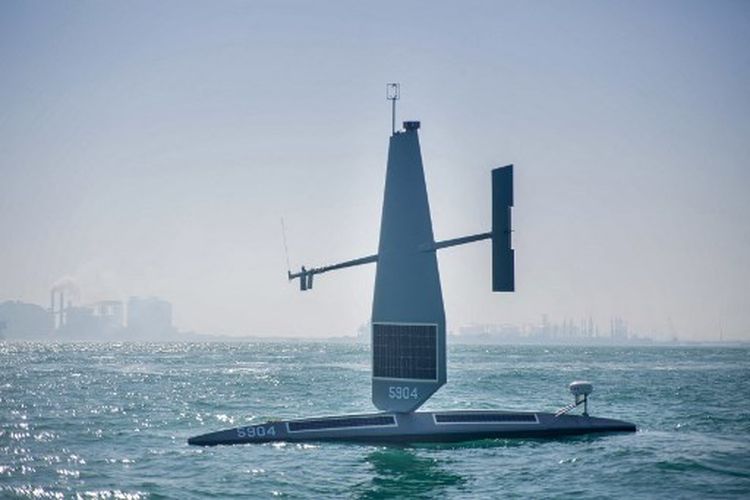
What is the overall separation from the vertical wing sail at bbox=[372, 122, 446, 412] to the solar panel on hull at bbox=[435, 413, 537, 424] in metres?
1.55

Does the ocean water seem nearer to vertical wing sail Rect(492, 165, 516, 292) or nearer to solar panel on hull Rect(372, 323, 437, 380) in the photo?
solar panel on hull Rect(372, 323, 437, 380)

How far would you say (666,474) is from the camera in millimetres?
33562

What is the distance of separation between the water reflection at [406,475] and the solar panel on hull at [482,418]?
8.42 feet

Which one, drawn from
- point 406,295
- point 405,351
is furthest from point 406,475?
point 406,295

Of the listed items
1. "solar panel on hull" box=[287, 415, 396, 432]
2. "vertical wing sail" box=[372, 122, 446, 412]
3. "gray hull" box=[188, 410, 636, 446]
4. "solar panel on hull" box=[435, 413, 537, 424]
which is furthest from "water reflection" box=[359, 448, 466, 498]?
"vertical wing sail" box=[372, 122, 446, 412]

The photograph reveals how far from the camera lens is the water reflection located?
3059 centimetres

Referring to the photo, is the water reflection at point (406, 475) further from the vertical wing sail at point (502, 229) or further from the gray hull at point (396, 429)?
the vertical wing sail at point (502, 229)

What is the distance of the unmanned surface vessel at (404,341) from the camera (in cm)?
3862

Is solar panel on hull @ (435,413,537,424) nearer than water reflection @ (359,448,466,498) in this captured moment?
No

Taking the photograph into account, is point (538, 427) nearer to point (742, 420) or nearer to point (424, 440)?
point (424, 440)

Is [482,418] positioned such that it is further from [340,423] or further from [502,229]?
[502,229]

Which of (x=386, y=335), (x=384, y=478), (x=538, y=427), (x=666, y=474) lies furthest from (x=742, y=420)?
(x=384, y=478)

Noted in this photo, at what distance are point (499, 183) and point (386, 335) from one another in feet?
27.7

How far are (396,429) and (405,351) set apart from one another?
342cm
